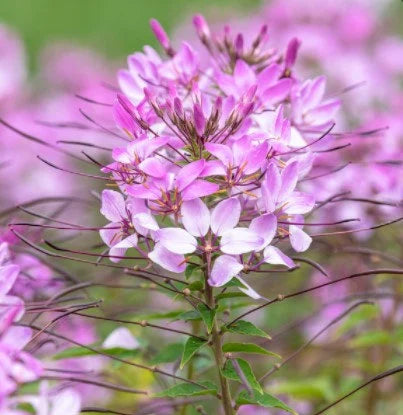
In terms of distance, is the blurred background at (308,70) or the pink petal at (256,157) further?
the blurred background at (308,70)

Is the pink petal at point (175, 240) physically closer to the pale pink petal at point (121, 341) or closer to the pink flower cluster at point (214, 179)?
the pink flower cluster at point (214, 179)

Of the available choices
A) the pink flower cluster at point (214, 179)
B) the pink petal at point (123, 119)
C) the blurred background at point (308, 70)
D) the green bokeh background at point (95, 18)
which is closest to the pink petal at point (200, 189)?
the pink flower cluster at point (214, 179)

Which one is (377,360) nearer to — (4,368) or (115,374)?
(115,374)

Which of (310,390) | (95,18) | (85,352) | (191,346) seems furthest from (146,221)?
(95,18)

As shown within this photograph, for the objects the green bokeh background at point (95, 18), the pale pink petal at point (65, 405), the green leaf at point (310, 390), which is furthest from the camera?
the green bokeh background at point (95, 18)

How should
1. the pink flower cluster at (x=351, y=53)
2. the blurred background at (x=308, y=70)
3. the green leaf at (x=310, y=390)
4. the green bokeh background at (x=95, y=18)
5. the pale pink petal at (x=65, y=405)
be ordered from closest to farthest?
the pale pink petal at (x=65, y=405)
the green leaf at (x=310, y=390)
the blurred background at (x=308, y=70)
the pink flower cluster at (x=351, y=53)
the green bokeh background at (x=95, y=18)

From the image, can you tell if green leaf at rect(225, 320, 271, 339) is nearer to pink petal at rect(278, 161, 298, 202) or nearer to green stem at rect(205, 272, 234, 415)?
green stem at rect(205, 272, 234, 415)

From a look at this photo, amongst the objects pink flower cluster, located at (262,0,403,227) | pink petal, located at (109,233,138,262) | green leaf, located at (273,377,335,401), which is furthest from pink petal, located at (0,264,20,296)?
pink flower cluster, located at (262,0,403,227)

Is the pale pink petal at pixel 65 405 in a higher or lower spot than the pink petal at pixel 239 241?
lower
